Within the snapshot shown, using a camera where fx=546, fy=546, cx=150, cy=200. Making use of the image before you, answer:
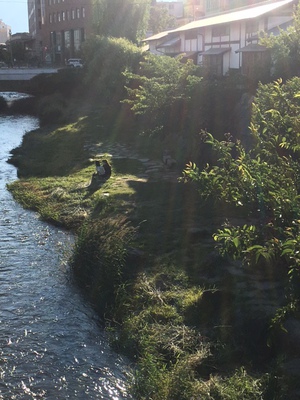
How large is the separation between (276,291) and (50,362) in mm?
3477

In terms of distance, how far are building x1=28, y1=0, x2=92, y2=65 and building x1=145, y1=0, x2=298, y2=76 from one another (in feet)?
127

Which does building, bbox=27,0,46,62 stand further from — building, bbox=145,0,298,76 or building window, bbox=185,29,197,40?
building window, bbox=185,29,197,40

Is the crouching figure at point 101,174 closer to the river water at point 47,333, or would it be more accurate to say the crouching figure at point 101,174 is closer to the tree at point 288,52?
the river water at point 47,333

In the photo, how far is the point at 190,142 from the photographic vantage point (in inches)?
687

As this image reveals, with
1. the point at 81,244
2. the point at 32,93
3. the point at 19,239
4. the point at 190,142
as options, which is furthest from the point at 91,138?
the point at 32,93

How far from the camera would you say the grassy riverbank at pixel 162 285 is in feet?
22.8

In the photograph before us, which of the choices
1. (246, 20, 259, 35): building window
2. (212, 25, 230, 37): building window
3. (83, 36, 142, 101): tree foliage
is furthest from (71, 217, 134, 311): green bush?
(83, 36, 142, 101): tree foliage

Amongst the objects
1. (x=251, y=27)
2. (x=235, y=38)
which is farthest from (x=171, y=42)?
(x=251, y=27)

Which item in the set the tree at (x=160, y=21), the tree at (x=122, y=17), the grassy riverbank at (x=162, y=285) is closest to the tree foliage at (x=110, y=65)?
the tree at (x=122, y=17)

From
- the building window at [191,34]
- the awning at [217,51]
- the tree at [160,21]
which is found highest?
the tree at [160,21]

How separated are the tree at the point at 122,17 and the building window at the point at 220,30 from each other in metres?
17.7

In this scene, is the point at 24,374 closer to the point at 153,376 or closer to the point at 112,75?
the point at 153,376

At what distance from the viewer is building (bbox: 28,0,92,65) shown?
78562mm

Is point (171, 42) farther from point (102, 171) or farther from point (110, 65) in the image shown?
point (102, 171)
